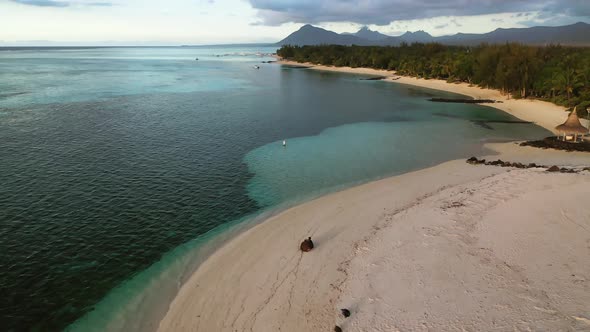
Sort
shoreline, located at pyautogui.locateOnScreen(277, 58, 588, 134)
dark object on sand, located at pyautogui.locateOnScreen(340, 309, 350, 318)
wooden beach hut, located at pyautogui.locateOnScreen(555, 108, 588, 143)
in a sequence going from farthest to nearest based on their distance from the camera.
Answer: shoreline, located at pyautogui.locateOnScreen(277, 58, 588, 134) → wooden beach hut, located at pyautogui.locateOnScreen(555, 108, 588, 143) → dark object on sand, located at pyautogui.locateOnScreen(340, 309, 350, 318)

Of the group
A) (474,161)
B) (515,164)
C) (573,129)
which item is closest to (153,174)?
(474,161)

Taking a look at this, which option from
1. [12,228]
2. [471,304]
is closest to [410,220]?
[471,304]

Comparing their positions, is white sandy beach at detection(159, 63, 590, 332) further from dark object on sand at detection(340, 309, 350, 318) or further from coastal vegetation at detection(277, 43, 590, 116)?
coastal vegetation at detection(277, 43, 590, 116)

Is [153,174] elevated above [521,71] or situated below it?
below

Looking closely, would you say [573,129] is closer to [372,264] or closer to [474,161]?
[474,161]

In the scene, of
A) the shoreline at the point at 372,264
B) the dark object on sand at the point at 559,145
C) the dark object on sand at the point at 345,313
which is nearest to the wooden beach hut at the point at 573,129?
the dark object on sand at the point at 559,145

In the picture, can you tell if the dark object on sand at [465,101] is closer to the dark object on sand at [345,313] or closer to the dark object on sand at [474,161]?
the dark object on sand at [474,161]

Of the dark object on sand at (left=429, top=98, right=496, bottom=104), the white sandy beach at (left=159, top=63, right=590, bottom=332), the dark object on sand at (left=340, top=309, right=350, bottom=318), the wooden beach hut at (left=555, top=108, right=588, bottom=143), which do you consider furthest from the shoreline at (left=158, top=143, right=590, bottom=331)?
the dark object on sand at (left=429, top=98, right=496, bottom=104)
